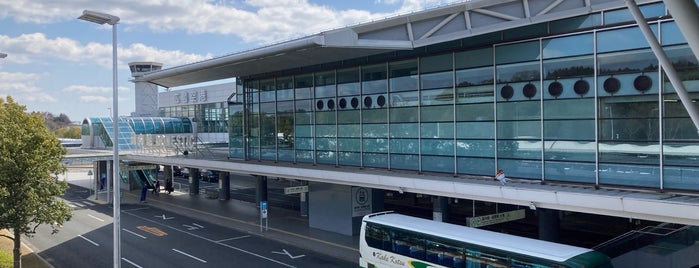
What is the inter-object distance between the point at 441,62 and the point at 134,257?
14050mm

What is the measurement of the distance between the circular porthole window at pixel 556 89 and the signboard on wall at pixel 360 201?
960 centimetres

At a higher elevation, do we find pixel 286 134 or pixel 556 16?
pixel 556 16

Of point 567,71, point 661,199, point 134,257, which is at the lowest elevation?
point 134,257

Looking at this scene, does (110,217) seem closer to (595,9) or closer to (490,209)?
(490,209)

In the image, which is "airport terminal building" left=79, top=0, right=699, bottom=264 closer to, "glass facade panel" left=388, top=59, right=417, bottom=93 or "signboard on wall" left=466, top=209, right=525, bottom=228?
"glass facade panel" left=388, top=59, right=417, bottom=93

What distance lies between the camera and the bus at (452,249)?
11.5 metres

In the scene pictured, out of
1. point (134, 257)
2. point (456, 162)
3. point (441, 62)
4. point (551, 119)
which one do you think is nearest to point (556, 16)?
point (551, 119)

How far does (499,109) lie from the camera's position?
17.9 meters

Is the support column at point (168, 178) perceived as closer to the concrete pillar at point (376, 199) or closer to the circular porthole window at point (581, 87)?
the concrete pillar at point (376, 199)

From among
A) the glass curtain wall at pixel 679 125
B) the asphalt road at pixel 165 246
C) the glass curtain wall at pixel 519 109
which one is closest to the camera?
the glass curtain wall at pixel 679 125

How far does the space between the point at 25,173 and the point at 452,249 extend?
44.8ft

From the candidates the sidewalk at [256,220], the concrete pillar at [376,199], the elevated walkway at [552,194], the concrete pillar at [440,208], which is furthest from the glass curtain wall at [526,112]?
the sidewalk at [256,220]

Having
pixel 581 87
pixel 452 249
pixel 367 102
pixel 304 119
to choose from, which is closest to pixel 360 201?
pixel 367 102

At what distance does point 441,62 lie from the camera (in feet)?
64.5
